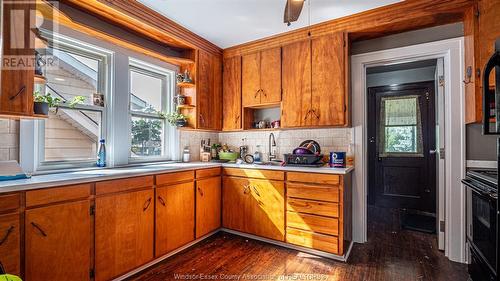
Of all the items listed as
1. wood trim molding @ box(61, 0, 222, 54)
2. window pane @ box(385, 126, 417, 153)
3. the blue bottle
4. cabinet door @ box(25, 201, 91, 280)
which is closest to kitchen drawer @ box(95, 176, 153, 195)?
cabinet door @ box(25, 201, 91, 280)

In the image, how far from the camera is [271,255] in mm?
2502

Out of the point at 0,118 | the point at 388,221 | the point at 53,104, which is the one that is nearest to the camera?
the point at 0,118

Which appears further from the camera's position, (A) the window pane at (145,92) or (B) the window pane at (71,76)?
(A) the window pane at (145,92)

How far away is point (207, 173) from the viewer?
9.39ft

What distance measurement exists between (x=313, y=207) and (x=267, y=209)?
0.54 m

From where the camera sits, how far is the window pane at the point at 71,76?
7.09ft

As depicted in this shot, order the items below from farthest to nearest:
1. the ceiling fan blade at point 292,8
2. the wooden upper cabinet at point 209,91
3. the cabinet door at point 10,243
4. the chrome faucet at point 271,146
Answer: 1. the chrome faucet at point 271,146
2. the wooden upper cabinet at point 209,91
3. the ceiling fan blade at point 292,8
4. the cabinet door at point 10,243

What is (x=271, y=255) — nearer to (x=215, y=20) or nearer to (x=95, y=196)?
(x=95, y=196)

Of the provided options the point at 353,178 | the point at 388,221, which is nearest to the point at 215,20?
the point at 353,178

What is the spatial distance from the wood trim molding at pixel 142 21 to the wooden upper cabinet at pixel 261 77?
0.70m

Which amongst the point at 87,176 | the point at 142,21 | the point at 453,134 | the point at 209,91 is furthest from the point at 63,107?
the point at 453,134

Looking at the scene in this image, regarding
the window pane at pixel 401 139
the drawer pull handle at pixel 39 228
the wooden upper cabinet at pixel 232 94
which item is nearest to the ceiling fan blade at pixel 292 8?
the wooden upper cabinet at pixel 232 94

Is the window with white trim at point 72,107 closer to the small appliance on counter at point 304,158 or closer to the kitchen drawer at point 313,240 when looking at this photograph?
the small appliance on counter at point 304,158

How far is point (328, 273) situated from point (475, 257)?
3.58ft
